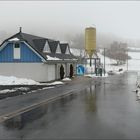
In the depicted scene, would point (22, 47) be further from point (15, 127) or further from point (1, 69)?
point (15, 127)

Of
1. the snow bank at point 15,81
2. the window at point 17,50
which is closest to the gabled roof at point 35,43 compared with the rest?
the window at point 17,50

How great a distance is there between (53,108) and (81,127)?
15.7ft

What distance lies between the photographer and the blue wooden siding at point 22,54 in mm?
36706

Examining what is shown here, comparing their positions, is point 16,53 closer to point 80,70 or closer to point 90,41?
point 80,70

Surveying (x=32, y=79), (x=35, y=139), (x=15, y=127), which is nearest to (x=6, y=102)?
(x=15, y=127)

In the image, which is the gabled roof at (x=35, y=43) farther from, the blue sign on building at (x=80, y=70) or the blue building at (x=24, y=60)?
the blue sign on building at (x=80, y=70)

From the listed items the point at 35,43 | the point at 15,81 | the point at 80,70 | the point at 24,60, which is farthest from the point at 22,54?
Answer: the point at 80,70

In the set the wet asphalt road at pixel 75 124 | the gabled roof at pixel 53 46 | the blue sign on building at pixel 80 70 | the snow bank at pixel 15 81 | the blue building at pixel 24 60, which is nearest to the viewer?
the wet asphalt road at pixel 75 124

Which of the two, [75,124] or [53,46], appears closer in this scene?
[75,124]

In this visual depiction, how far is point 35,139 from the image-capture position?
871cm

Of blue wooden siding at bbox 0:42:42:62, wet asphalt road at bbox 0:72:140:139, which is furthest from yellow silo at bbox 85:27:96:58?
wet asphalt road at bbox 0:72:140:139

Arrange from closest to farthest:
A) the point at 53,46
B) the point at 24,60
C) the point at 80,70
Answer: the point at 24,60
the point at 53,46
the point at 80,70

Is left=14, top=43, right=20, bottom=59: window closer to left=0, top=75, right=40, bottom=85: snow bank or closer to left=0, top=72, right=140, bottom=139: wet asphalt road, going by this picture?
left=0, top=75, right=40, bottom=85: snow bank

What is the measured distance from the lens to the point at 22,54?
3703 centimetres
